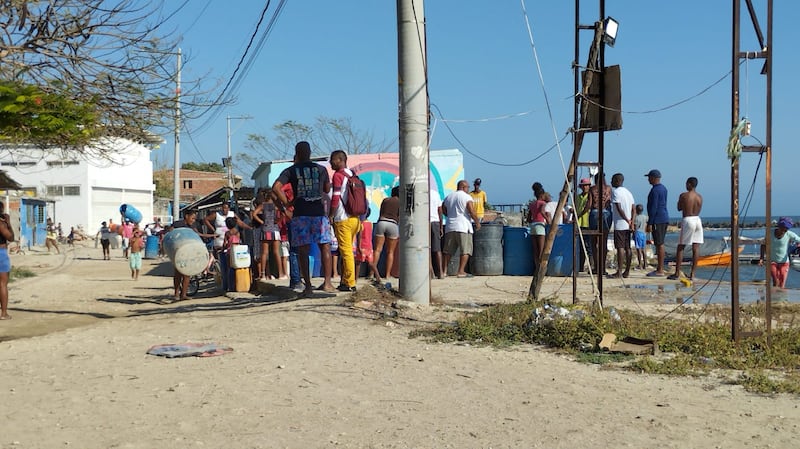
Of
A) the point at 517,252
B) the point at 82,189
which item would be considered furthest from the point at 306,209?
the point at 82,189

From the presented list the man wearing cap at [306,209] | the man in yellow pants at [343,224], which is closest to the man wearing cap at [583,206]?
the man in yellow pants at [343,224]

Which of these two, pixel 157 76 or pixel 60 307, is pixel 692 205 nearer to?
pixel 157 76

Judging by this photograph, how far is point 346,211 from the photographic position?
10.5m

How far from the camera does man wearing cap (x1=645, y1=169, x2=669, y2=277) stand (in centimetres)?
1394

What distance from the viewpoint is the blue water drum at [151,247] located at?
105ft

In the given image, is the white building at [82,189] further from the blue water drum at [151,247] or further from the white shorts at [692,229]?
the white shorts at [692,229]

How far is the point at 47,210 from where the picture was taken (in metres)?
52.1

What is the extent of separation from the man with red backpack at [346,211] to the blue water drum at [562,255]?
16.5 feet

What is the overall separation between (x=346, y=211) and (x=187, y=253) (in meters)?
3.34

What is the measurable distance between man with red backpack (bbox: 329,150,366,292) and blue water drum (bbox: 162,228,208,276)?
3018 millimetres

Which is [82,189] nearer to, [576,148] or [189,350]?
[189,350]

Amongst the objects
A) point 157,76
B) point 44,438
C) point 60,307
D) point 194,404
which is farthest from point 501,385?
point 60,307

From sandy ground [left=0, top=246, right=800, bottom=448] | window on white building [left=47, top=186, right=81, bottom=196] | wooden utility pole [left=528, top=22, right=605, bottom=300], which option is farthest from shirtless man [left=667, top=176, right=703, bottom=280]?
window on white building [left=47, top=186, right=81, bottom=196]

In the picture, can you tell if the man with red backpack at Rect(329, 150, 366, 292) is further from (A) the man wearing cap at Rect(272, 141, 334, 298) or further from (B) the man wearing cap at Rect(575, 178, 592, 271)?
(B) the man wearing cap at Rect(575, 178, 592, 271)
